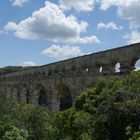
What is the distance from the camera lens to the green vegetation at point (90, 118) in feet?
57.9

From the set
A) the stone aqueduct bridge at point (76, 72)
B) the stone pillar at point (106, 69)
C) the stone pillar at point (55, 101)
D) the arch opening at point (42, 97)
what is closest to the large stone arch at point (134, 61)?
the stone aqueduct bridge at point (76, 72)

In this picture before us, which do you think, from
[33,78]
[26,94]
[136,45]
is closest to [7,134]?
[136,45]

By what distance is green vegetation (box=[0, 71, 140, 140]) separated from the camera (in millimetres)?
17641

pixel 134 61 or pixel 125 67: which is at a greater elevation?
pixel 134 61

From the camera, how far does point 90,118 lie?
21.7 metres

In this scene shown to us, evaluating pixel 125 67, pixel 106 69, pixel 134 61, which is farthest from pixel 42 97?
pixel 134 61

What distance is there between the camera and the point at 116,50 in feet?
91.7

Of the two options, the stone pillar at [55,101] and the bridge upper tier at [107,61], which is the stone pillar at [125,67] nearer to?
the bridge upper tier at [107,61]

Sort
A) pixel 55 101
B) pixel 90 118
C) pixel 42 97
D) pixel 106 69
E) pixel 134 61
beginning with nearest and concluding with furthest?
pixel 90 118
pixel 134 61
pixel 106 69
pixel 55 101
pixel 42 97

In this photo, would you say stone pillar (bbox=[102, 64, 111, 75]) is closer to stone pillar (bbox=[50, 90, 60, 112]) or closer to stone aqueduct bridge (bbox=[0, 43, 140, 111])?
stone aqueduct bridge (bbox=[0, 43, 140, 111])

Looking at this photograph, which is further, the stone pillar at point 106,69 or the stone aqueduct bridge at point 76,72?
the stone pillar at point 106,69

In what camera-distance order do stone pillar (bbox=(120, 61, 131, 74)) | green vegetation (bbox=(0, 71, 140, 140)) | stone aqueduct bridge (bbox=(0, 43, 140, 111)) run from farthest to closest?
stone aqueduct bridge (bbox=(0, 43, 140, 111)) → stone pillar (bbox=(120, 61, 131, 74)) → green vegetation (bbox=(0, 71, 140, 140))

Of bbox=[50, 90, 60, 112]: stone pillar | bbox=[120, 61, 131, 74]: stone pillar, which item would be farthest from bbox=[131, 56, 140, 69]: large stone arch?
bbox=[50, 90, 60, 112]: stone pillar

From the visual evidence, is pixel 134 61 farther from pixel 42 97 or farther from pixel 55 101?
pixel 42 97
